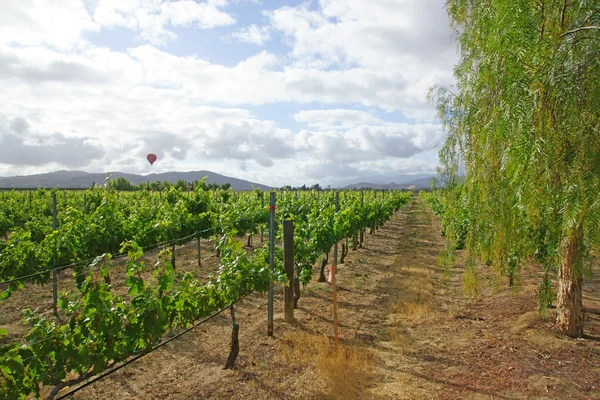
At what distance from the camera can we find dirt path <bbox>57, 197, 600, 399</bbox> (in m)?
4.64

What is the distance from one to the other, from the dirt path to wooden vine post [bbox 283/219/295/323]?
27cm

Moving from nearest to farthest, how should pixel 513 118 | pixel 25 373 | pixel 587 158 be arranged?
1. pixel 25 373
2. pixel 587 158
3. pixel 513 118

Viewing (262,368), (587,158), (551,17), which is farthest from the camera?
(262,368)

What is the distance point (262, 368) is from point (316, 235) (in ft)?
12.8

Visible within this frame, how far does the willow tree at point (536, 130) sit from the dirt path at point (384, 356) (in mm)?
1046

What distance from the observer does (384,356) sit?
5.68 meters

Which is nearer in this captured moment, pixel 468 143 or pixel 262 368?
pixel 262 368

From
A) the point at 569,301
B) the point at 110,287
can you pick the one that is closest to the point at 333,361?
the point at 110,287

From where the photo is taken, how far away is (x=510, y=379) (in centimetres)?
482

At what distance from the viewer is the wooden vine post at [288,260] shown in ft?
22.2

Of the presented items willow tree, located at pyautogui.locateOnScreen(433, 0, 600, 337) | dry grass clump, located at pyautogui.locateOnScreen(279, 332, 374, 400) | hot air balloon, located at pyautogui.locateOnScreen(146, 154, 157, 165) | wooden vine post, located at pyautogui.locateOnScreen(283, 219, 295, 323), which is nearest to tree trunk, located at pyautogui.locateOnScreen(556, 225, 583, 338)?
willow tree, located at pyautogui.locateOnScreen(433, 0, 600, 337)

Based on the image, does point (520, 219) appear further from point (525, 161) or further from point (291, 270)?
point (291, 270)

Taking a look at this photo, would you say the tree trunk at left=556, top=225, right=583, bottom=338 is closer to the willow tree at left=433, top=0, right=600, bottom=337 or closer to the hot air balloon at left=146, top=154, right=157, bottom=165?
the willow tree at left=433, top=0, right=600, bottom=337

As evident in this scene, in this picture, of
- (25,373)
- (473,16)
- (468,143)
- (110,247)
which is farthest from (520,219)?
(110,247)
